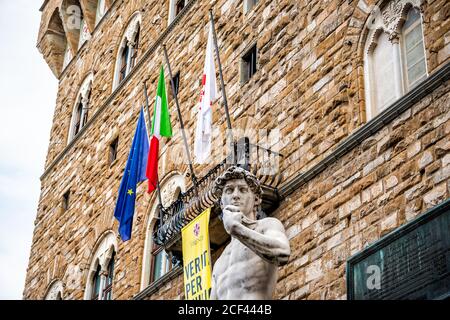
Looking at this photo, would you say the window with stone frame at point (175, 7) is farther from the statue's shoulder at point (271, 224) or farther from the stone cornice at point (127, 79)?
the statue's shoulder at point (271, 224)

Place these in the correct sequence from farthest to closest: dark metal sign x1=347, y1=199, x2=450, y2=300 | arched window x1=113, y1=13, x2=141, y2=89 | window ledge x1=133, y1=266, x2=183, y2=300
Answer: arched window x1=113, y1=13, x2=141, y2=89 < window ledge x1=133, y1=266, x2=183, y2=300 < dark metal sign x1=347, y1=199, x2=450, y2=300

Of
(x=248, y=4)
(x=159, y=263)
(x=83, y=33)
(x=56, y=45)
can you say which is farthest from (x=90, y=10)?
(x=159, y=263)

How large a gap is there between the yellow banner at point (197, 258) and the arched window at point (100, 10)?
9.77m

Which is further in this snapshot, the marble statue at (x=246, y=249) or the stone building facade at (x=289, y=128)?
the stone building facade at (x=289, y=128)

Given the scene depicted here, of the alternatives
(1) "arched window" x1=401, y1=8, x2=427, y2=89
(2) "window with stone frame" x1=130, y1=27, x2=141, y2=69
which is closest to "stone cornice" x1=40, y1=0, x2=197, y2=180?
(2) "window with stone frame" x1=130, y1=27, x2=141, y2=69

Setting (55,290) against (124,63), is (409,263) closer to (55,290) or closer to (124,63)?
(55,290)

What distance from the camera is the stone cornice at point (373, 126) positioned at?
27.4 feet

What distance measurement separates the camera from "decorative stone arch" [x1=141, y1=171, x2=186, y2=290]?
1322 centimetres

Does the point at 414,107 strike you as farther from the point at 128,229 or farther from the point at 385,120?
the point at 128,229

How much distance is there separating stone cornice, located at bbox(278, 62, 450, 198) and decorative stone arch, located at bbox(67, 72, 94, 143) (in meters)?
9.31

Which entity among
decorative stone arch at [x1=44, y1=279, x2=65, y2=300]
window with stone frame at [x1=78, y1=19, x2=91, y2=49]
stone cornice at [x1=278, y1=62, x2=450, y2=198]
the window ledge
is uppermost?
window with stone frame at [x1=78, y1=19, x2=91, y2=49]

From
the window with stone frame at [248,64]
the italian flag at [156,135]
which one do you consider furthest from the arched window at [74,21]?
the window with stone frame at [248,64]

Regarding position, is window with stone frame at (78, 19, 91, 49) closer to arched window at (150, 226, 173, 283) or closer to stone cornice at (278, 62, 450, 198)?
arched window at (150, 226, 173, 283)
